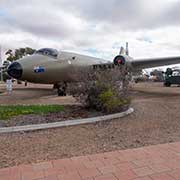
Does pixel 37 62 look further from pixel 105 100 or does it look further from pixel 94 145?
pixel 94 145

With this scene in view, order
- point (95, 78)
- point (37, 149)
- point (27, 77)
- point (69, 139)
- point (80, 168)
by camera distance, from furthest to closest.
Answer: point (27, 77) → point (95, 78) → point (69, 139) → point (37, 149) → point (80, 168)

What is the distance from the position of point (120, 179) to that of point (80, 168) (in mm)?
656

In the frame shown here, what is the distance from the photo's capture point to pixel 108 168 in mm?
3369

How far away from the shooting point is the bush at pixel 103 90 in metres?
7.09

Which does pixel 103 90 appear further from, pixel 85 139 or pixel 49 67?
pixel 49 67

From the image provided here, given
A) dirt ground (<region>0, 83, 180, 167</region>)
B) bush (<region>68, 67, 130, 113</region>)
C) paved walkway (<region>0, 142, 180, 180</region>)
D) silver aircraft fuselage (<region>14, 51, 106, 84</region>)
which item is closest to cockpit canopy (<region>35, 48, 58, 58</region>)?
silver aircraft fuselage (<region>14, 51, 106, 84</region>)

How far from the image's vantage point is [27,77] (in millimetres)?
11648

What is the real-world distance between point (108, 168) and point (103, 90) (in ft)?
13.3

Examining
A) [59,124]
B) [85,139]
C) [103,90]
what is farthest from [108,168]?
[103,90]

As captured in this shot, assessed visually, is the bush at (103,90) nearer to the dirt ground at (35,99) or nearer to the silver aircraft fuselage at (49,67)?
the dirt ground at (35,99)

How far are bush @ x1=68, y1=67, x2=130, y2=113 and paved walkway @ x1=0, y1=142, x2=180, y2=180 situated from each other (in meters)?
3.16

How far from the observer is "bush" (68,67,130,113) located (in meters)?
7.09

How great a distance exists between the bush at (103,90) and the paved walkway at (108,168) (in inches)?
124

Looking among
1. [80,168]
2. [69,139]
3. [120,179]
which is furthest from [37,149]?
[120,179]
